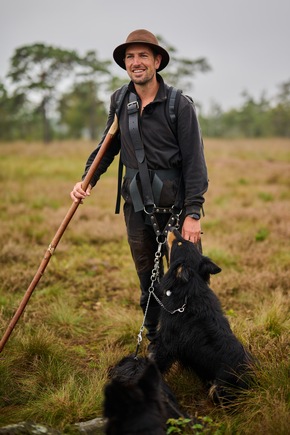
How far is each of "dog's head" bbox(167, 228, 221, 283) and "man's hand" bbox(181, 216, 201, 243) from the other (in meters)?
0.09

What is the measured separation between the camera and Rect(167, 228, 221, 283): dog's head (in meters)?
3.44

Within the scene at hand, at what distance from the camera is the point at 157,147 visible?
3.69 meters

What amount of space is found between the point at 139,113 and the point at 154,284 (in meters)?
1.82

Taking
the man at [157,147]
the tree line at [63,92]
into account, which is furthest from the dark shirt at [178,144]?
the tree line at [63,92]

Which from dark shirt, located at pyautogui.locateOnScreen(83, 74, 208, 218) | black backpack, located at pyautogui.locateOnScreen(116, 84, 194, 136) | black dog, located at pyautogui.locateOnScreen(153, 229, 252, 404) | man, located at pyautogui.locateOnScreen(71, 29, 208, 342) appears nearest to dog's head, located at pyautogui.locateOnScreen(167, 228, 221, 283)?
black dog, located at pyautogui.locateOnScreen(153, 229, 252, 404)

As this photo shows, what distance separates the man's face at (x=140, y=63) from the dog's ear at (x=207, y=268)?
1.78m

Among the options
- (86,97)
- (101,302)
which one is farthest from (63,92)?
(101,302)

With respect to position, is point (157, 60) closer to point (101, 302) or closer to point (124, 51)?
point (124, 51)

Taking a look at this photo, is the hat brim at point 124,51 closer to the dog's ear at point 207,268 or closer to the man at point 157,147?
the man at point 157,147

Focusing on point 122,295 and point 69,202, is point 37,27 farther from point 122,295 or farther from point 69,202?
point 122,295

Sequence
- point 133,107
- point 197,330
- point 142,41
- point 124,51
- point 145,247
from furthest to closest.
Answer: point 145,247 → point 124,51 → point 133,107 → point 142,41 → point 197,330

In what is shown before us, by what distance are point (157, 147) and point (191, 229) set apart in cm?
85

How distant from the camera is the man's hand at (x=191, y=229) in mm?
3672

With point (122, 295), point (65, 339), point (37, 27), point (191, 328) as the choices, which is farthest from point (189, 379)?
point (37, 27)
